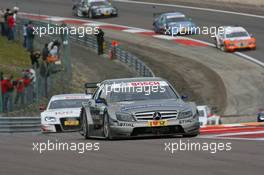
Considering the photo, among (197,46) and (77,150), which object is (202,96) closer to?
(197,46)

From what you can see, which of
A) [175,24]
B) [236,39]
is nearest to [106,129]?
[236,39]

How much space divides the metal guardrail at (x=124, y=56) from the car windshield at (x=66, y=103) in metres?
13.0

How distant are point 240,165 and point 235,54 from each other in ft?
121

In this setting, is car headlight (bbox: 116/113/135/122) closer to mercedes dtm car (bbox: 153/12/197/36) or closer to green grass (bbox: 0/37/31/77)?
green grass (bbox: 0/37/31/77)

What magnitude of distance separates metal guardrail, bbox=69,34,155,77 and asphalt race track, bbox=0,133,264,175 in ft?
79.4

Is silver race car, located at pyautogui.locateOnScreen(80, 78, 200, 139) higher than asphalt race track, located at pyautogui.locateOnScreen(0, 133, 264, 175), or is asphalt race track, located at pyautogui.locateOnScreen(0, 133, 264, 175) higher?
asphalt race track, located at pyautogui.locateOnScreen(0, 133, 264, 175)

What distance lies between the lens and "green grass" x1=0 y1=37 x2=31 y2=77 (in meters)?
39.4

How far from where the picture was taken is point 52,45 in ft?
119

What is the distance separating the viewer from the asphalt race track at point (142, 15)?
182 ft

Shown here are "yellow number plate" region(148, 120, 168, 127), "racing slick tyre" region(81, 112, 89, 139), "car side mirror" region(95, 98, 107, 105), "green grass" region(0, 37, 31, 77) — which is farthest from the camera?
"green grass" region(0, 37, 31, 77)

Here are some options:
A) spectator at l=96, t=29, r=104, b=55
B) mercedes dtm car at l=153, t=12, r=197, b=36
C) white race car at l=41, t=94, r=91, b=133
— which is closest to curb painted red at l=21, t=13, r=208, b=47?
mercedes dtm car at l=153, t=12, r=197, b=36

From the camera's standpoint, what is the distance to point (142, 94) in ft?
56.5

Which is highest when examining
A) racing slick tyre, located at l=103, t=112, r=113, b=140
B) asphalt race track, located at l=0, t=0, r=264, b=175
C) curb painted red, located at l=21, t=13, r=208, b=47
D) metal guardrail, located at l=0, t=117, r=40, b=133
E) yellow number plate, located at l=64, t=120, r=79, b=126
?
asphalt race track, located at l=0, t=0, r=264, b=175

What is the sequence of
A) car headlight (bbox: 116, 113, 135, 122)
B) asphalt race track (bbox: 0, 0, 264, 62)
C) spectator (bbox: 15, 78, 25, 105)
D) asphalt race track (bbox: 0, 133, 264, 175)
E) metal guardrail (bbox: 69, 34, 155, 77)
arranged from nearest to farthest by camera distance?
asphalt race track (bbox: 0, 133, 264, 175), car headlight (bbox: 116, 113, 135, 122), spectator (bbox: 15, 78, 25, 105), metal guardrail (bbox: 69, 34, 155, 77), asphalt race track (bbox: 0, 0, 264, 62)
